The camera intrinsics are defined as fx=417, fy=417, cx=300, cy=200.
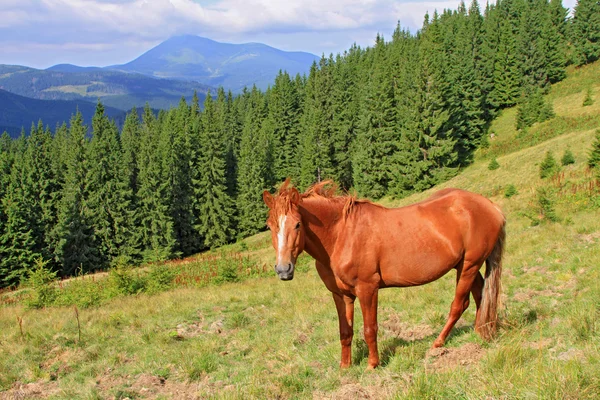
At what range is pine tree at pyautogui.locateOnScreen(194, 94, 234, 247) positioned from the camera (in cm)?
5994

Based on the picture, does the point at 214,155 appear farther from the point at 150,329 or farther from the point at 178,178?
the point at 150,329

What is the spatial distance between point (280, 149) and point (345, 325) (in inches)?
2647

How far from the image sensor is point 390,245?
5.73 metres

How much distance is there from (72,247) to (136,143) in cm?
2150

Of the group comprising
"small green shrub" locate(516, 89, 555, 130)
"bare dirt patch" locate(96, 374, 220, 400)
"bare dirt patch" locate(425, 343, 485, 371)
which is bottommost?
"bare dirt patch" locate(96, 374, 220, 400)

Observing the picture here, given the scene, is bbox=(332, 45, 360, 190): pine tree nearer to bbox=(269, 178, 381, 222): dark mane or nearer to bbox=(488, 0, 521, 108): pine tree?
bbox=(488, 0, 521, 108): pine tree

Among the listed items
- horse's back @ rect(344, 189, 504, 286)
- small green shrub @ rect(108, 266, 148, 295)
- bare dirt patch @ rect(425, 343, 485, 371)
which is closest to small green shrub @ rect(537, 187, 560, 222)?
horse's back @ rect(344, 189, 504, 286)

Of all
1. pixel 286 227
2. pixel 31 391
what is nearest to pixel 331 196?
pixel 286 227

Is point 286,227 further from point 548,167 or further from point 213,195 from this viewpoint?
point 213,195

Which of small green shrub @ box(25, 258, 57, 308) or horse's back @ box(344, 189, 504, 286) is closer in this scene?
horse's back @ box(344, 189, 504, 286)

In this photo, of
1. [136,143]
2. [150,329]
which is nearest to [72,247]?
[136,143]

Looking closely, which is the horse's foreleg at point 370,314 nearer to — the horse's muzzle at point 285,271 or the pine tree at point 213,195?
the horse's muzzle at point 285,271

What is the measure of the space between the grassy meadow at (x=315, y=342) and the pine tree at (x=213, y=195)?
146 feet

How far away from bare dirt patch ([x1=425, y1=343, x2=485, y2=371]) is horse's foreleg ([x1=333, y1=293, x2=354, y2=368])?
1.08 m
